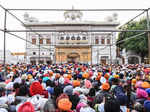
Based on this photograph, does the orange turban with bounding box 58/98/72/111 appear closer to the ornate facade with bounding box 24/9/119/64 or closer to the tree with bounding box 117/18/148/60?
the tree with bounding box 117/18/148/60

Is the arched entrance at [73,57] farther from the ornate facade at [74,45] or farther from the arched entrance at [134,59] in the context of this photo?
the arched entrance at [134,59]

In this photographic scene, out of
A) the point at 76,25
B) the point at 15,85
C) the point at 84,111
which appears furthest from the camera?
the point at 76,25

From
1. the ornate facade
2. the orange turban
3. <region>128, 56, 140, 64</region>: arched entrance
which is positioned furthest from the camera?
<region>128, 56, 140, 64</region>: arched entrance

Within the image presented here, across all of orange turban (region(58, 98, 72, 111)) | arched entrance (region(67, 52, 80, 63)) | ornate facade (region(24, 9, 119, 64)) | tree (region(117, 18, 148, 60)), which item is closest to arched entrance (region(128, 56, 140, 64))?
tree (region(117, 18, 148, 60))

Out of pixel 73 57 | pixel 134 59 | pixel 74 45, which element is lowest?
pixel 134 59

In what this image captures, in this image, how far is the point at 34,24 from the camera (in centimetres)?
3475

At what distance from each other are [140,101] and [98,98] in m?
0.80

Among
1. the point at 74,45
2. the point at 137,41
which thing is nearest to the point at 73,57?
the point at 74,45

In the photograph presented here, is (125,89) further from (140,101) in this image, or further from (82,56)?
(82,56)

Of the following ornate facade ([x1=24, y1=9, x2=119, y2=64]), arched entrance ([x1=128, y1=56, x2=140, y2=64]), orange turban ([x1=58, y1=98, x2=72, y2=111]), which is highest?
ornate facade ([x1=24, y1=9, x2=119, y2=64])

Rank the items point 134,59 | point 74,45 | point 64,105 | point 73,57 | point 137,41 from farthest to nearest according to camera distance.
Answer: point 73,57, point 134,59, point 74,45, point 137,41, point 64,105

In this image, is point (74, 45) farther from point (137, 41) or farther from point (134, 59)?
point (134, 59)

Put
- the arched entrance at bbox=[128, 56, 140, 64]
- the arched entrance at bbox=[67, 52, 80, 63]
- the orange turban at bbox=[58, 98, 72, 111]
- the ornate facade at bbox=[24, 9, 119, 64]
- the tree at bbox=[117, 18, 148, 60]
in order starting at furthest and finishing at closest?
1. the arched entrance at bbox=[67, 52, 80, 63]
2. the arched entrance at bbox=[128, 56, 140, 64]
3. the ornate facade at bbox=[24, 9, 119, 64]
4. the tree at bbox=[117, 18, 148, 60]
5. the orange turban at bbox=[58, 98, 72, 111]
